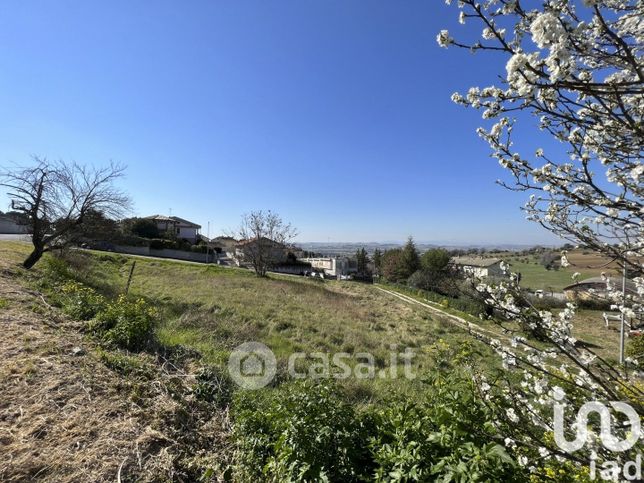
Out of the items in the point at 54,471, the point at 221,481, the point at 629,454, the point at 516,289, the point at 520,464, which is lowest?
the point at 221,481

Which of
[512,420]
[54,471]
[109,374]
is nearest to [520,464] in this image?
[512,420]

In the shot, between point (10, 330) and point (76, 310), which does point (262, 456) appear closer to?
point (10, 330)

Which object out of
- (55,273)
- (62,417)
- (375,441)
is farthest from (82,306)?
(55,273)

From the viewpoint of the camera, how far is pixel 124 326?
16.8 feet

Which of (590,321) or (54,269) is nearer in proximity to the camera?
(54,269)

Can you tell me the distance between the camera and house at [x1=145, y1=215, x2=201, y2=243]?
51056 millimetres

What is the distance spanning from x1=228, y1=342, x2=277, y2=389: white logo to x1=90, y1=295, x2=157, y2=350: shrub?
4.92ft

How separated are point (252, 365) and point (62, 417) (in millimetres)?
3035

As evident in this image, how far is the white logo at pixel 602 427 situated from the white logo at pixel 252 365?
3.70 meters

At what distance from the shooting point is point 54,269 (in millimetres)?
12062

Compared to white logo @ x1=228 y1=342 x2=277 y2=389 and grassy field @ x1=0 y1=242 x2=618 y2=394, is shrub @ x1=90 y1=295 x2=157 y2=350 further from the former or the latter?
white logo @ x1=228 y1=342 x2=277 y2=389

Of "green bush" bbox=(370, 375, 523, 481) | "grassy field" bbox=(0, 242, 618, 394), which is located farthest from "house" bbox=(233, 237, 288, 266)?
"green bush" bbox=(370, 375, 523, 481)

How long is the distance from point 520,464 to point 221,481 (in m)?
2.27

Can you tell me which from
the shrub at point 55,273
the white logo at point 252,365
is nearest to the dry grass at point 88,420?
the white logo at point 252,365
